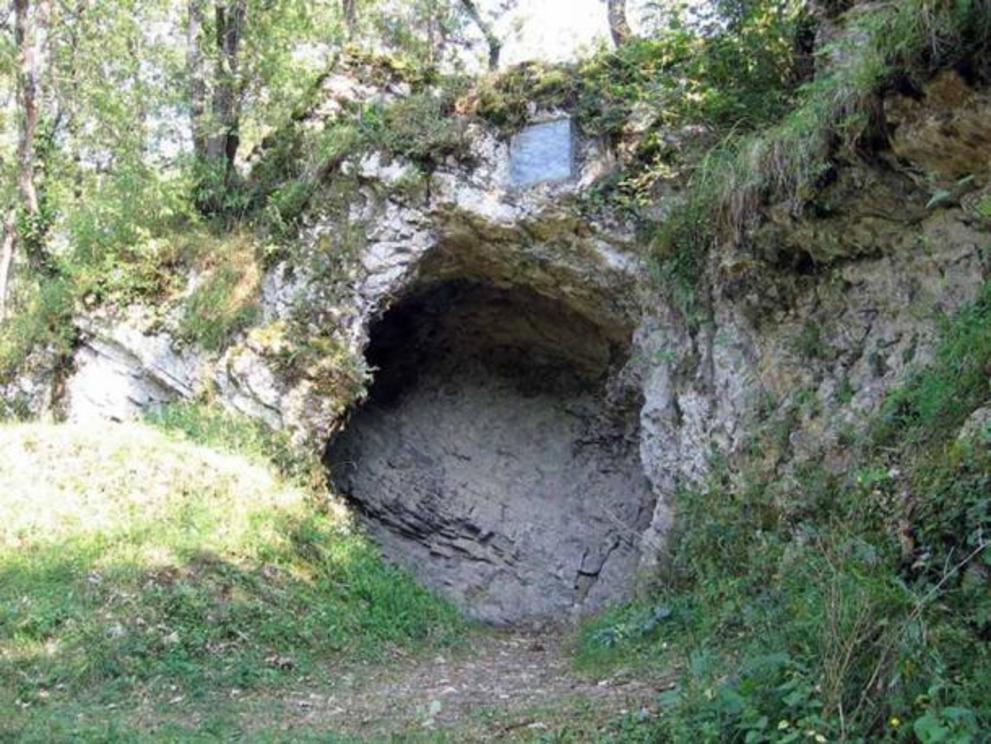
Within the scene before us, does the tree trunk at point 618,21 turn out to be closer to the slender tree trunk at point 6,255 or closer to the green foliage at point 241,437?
the green foliage at point 241,437

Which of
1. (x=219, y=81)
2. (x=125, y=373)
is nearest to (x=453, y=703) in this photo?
Result: (x=125, y=373)

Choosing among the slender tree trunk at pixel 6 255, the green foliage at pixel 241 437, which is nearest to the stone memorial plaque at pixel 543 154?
the green foliage at pixel 241 437

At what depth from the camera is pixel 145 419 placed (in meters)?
9.05

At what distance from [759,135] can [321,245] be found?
4589 millimetres

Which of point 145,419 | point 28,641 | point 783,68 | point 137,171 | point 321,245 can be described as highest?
point 783,68

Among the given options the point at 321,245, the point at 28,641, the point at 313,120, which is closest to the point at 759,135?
the point at 321,245

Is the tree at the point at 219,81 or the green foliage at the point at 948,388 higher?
the tree at the point at 219,81

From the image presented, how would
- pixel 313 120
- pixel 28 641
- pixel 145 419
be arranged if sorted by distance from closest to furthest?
pixel 28 641
pixel 145 419
pixel 313 120

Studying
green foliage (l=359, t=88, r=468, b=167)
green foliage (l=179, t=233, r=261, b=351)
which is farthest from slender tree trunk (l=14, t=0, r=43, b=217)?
green foliage (l=359, t=88, r=468, b=167)

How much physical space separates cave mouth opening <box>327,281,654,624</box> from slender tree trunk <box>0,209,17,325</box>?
175 inches

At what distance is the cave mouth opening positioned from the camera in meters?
9.64

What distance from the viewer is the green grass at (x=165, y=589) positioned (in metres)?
5.40

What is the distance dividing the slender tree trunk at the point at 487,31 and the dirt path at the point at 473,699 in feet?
30.0

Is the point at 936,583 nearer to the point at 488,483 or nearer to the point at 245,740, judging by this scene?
the point at 245,740
